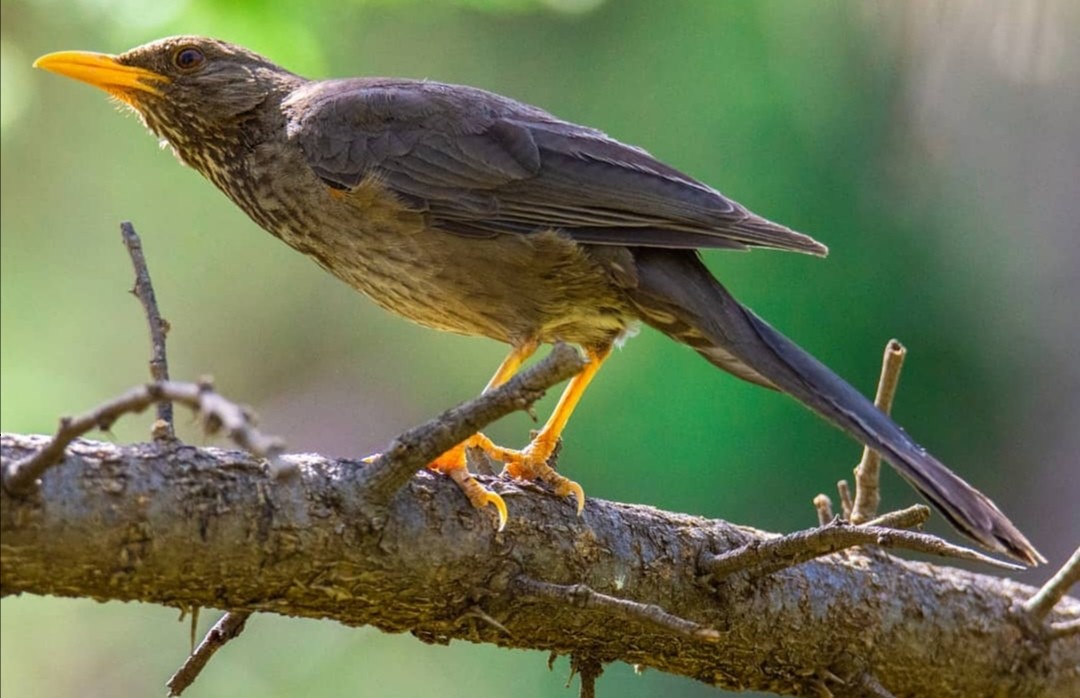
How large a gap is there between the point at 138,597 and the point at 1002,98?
6.29m

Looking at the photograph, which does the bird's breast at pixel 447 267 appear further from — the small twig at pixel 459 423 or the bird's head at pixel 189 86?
the small twig at pixel 459 423

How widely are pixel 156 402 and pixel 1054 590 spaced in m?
2.58

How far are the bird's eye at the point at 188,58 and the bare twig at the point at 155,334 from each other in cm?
182

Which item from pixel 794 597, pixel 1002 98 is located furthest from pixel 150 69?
pixel 1002 98

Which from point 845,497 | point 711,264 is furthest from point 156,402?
point 711,264

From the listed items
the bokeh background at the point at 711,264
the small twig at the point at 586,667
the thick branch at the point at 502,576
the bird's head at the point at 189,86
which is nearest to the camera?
the thick branch at the point at 502,576

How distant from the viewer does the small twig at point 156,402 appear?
1.78 meters

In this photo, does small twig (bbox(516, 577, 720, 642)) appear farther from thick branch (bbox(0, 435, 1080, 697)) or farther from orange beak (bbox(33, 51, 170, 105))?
orange beak (bbox(33, 51, 170, 105))

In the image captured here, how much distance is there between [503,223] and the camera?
411 cm

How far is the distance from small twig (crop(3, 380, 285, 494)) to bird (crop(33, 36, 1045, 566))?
→ 64.7 inches

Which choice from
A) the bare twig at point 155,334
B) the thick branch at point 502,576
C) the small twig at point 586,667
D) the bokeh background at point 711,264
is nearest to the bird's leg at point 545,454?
the thick branch at point 502,576

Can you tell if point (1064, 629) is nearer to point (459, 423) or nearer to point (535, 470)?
point (535, 470)

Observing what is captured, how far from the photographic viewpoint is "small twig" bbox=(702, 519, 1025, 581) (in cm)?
268

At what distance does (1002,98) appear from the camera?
7.52 metres
